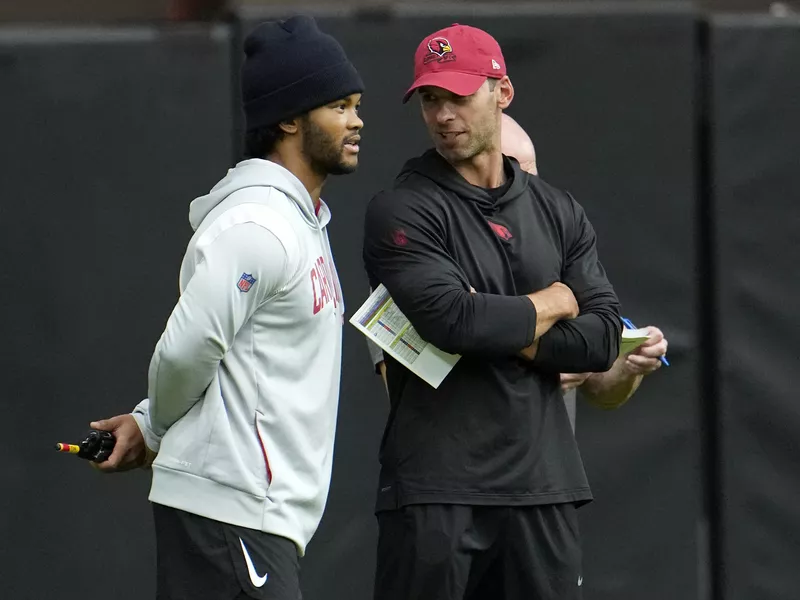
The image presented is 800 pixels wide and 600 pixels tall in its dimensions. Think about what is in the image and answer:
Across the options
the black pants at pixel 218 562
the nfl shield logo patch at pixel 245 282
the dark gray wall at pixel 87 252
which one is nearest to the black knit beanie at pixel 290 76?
the nfl shield logo patch at pixel 245 282

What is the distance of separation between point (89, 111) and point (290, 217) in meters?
1.97

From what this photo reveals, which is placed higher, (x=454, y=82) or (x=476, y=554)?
(x=454, y=82)

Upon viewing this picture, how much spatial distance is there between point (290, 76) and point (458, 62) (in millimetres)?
543

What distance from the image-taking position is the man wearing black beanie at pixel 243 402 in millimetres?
2840

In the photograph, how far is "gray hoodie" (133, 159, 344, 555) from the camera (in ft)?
9.30

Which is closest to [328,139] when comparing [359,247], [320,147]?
[320,147]

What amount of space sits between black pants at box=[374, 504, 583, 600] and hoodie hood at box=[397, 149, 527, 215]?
814 millimetres

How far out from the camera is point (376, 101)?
4.84 meters

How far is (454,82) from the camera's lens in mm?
3441

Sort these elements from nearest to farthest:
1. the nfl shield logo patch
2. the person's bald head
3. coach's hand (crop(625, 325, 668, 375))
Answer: the nfl shield logo patch
coach's hand (crop(625, 325, 668, 375))
the person's bald head

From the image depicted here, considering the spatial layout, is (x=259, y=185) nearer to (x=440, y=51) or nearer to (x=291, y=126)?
(x=291, y=126)

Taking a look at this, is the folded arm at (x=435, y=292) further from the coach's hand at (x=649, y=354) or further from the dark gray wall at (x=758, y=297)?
the dark gray wall at (x=758, y=297)

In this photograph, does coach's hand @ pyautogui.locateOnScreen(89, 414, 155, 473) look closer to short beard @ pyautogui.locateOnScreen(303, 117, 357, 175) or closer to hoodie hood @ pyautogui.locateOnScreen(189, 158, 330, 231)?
hoodie hood @ pyautogui.locateOnScreen(189, 158, 330, 231)

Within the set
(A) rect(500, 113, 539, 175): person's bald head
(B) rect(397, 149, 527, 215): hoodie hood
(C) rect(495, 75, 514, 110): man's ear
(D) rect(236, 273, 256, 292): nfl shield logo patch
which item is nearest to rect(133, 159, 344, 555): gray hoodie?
(D) rect(236, 273, 256, 292): nfl shield logo patch
